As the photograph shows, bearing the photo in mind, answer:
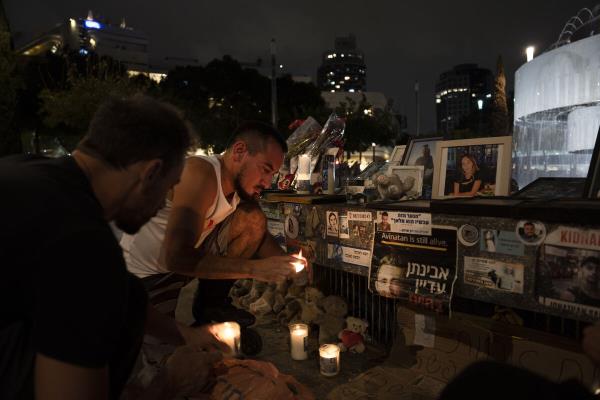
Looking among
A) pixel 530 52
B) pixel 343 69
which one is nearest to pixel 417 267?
pixel 530 52

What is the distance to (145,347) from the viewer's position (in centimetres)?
246

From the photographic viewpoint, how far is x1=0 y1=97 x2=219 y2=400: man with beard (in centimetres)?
100

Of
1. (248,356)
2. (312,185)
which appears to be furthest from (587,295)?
(312,185)

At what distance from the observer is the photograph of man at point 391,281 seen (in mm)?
2650

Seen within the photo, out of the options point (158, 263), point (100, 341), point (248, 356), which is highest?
point (100, 341)

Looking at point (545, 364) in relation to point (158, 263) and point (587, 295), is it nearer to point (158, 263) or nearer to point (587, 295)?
point (587, 295)

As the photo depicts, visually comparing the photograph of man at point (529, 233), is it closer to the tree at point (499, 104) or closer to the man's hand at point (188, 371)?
the man's hand at point (188, 371)

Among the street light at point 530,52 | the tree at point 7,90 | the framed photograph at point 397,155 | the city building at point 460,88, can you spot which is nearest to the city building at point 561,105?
the street light at point 530,52

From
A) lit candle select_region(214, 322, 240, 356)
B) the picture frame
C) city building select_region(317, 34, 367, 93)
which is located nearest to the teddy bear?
lit candle select_region(214, 322, 240, 356)

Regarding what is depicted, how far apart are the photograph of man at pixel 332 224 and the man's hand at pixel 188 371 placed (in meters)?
1.50

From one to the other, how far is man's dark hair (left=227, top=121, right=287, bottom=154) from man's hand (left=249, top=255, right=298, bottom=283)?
0.84 m

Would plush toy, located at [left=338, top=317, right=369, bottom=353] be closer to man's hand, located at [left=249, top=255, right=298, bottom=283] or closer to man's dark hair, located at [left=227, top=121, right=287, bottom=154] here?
man's hand, located at [left=249, top=255, right=298, bottom=283]

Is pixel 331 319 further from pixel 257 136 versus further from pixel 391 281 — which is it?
pixel 257 136

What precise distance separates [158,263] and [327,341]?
4.80 ft
